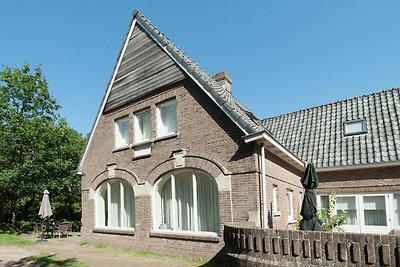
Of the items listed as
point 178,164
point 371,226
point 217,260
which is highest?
point 178,164

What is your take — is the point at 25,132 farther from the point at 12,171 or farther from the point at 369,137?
the point at 369,137

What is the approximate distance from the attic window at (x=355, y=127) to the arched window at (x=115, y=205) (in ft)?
34.2

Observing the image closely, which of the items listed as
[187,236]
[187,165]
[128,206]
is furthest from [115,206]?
[187,165]

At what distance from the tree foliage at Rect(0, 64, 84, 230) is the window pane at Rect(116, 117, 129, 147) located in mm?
10359

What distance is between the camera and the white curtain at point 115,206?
15143mm

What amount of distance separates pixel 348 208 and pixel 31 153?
20.7 metres

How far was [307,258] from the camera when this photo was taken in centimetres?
670

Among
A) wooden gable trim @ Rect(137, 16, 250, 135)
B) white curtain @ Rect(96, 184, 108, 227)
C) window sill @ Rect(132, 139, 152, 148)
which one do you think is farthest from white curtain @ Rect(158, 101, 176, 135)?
white curtain @ Rect(96, 184, 108, 227)

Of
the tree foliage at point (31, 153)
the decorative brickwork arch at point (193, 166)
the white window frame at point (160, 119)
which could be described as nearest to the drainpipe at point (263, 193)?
the decorative brickwork arch at point (193, 166)

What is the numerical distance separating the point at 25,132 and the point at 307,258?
21.8m

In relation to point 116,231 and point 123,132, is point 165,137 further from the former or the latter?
point 116,231

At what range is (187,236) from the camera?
11523 mm

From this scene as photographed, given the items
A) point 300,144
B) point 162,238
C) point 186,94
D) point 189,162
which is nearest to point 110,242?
point 162,238

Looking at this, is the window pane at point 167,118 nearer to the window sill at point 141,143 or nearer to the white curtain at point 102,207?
the window sill at point 141,143
